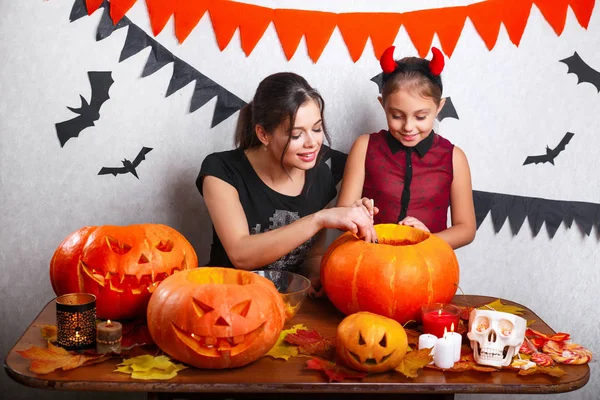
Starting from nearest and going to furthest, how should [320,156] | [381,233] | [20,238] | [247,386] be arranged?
1. [247,386]
2. [381,233]
3. [320,156]
4. [20,238]

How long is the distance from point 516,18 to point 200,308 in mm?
1440

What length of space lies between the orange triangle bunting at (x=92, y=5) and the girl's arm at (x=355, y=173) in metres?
0.89

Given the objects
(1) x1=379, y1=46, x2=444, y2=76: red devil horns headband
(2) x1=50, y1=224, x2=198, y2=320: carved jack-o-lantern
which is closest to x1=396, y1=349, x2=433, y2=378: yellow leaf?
(2) x1=50, y1=224, x2=198, y2=320: carved jack-o-lantern

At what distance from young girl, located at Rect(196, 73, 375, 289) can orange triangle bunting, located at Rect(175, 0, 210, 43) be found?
0.36 meters

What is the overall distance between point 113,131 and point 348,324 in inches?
47.5

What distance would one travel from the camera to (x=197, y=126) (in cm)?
210

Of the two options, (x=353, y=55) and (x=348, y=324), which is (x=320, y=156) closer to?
(x=353, y=55)

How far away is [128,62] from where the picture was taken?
2.04m

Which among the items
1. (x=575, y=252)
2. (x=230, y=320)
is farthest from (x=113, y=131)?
(x=575, y=252)

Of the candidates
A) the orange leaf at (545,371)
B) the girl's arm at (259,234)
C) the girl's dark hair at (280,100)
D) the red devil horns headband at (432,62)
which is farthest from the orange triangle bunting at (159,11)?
the orange leaf at (545,371)

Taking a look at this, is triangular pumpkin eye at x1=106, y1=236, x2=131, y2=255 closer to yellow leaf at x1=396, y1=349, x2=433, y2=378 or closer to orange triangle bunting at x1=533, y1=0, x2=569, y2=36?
yellow leaf at x1=396, y1=349, x2=433, y2=378

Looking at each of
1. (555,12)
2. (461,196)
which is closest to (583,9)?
(555,12)

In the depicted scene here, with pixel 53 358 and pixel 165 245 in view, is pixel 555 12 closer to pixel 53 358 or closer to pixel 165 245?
Answer: pixel 165 245

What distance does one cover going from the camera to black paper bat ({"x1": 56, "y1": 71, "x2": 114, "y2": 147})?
6.70 ft
